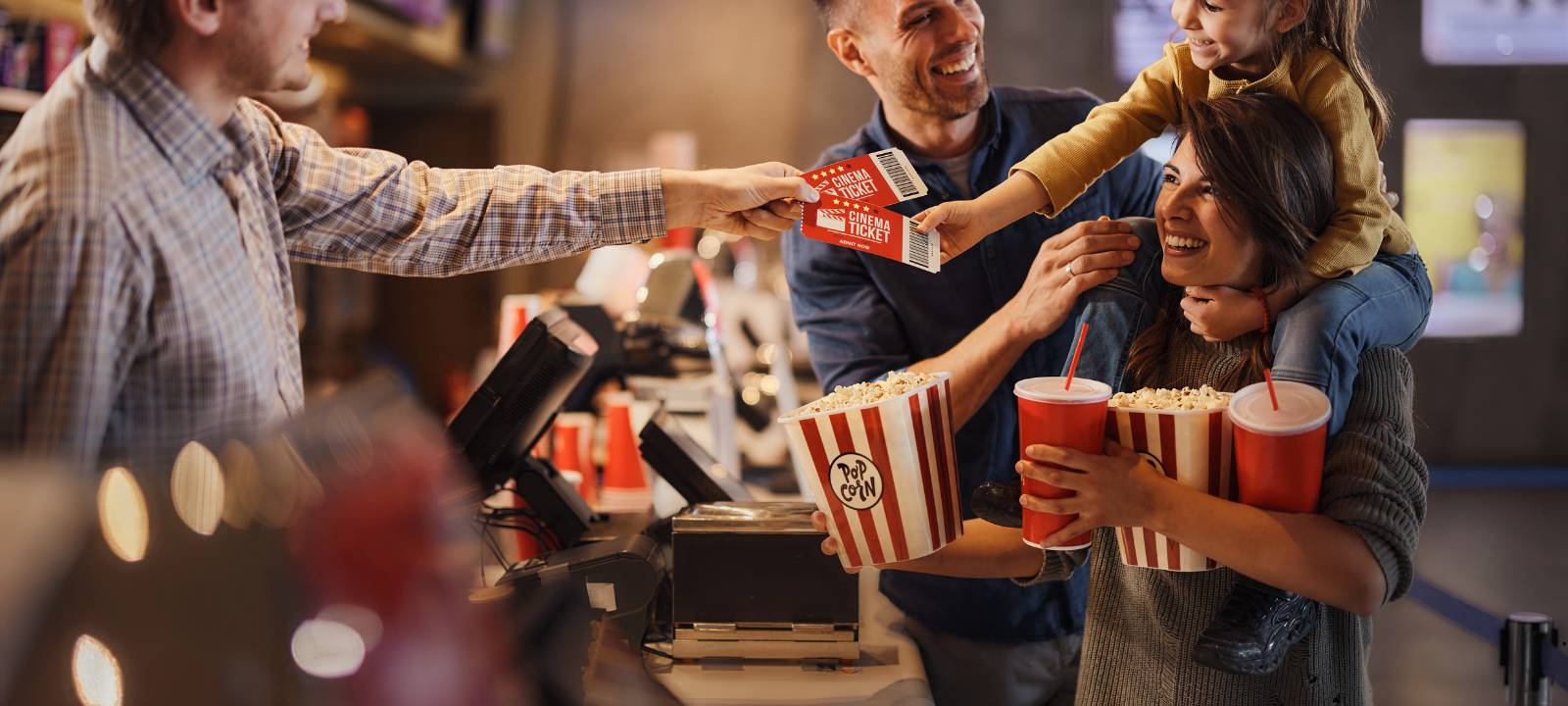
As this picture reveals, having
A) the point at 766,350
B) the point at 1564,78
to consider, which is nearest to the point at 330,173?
the point at 766,350

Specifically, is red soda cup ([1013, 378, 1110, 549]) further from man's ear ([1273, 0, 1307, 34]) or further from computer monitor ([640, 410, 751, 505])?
computer monitor ([640, 410, 751, 505])

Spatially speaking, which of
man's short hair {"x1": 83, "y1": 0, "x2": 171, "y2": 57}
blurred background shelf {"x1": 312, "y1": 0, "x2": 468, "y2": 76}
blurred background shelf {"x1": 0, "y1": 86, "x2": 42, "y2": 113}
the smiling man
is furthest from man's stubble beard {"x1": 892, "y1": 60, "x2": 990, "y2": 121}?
blurred background shelf {"x1": 312, "y1": 0, "x2": 468, "y2": 76}

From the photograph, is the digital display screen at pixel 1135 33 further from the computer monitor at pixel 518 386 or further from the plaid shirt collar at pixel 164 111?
the plaid shirt collar at pixel 164 111

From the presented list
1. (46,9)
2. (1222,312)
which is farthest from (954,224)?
(46,9)

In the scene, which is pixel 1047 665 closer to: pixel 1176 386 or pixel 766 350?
pixel 1176 386

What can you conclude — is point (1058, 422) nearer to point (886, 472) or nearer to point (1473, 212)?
point (886, 472)

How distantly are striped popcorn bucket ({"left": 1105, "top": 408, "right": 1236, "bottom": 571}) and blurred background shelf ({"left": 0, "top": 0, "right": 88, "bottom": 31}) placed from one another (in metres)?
3.98

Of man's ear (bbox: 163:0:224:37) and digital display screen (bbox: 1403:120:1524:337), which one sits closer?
man's ear (bbox: 163:0:224:37)

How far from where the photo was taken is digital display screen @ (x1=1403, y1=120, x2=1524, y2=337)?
7.54 m

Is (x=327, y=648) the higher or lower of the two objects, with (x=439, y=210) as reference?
lower

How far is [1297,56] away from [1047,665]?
1159 mm

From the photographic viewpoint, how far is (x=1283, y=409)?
3.99ft

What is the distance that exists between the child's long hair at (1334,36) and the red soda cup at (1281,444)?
44 centimetres

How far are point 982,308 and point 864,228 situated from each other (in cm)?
63
